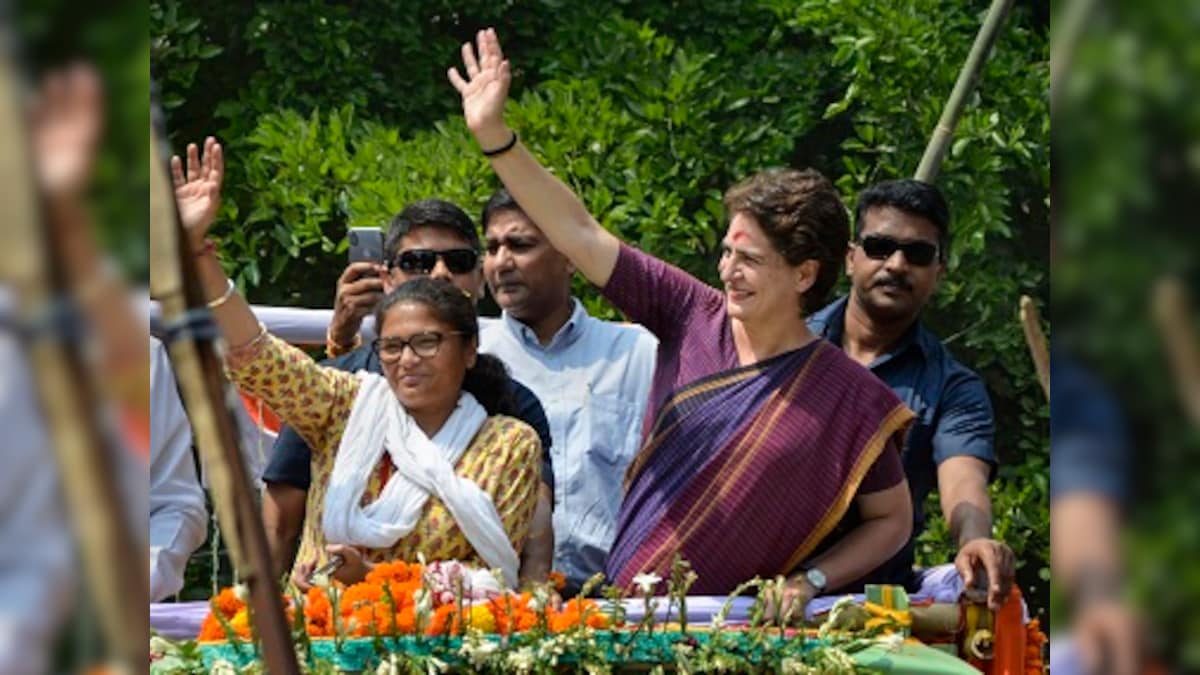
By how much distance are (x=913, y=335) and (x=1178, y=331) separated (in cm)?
345

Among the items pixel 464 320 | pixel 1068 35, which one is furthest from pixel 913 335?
pixel 1068 35

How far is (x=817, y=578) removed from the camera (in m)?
3.49

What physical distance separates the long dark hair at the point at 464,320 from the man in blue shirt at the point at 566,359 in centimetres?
44

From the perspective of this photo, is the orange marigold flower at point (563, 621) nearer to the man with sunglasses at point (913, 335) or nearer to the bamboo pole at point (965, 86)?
the man with sunglasses at point (913, 335)

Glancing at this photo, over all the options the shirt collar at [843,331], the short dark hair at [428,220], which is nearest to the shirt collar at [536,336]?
the short dark hair at [428,220]

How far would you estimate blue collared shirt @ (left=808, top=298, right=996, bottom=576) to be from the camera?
408 centimetres

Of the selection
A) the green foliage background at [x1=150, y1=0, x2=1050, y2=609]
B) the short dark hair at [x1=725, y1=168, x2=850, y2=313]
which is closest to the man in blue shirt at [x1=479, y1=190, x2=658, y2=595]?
the short dark hair at [x1=725, y1=168, x2=850, y2=313]

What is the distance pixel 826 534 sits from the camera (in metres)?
3.58

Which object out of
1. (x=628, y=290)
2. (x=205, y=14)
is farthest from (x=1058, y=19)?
(x=205, y=14)

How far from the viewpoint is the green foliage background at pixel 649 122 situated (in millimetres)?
6898

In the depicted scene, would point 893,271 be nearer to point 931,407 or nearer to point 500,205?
point 931,407

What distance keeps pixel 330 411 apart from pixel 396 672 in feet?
2.47

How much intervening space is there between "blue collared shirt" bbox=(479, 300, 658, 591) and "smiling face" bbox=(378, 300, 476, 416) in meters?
0.58

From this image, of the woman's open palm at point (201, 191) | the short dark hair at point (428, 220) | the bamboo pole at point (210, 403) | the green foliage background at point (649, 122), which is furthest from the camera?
the green foliage background at point (649, 122)
